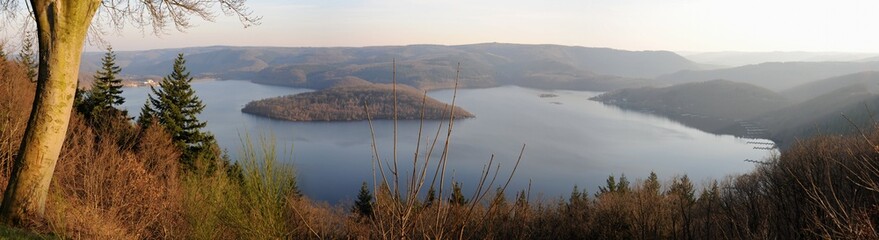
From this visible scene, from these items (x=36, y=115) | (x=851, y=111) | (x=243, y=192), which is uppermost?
(x=36, y=115)

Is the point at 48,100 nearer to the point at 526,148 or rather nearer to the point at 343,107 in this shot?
the point at 526,148

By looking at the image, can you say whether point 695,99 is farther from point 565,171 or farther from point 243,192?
point 243,192

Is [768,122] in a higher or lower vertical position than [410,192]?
lower

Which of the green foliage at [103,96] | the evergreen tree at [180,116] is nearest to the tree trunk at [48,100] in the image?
the evergreen tree at [180,116]

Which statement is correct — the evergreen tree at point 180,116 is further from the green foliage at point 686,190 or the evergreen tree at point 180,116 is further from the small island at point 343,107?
the small island at point 343,107

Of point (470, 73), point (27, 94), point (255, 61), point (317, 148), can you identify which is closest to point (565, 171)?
point (317, 148)

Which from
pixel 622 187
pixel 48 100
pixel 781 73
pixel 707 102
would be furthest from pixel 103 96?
pixel 781 73

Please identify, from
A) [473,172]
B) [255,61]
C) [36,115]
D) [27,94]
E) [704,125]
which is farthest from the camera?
[255,61]
